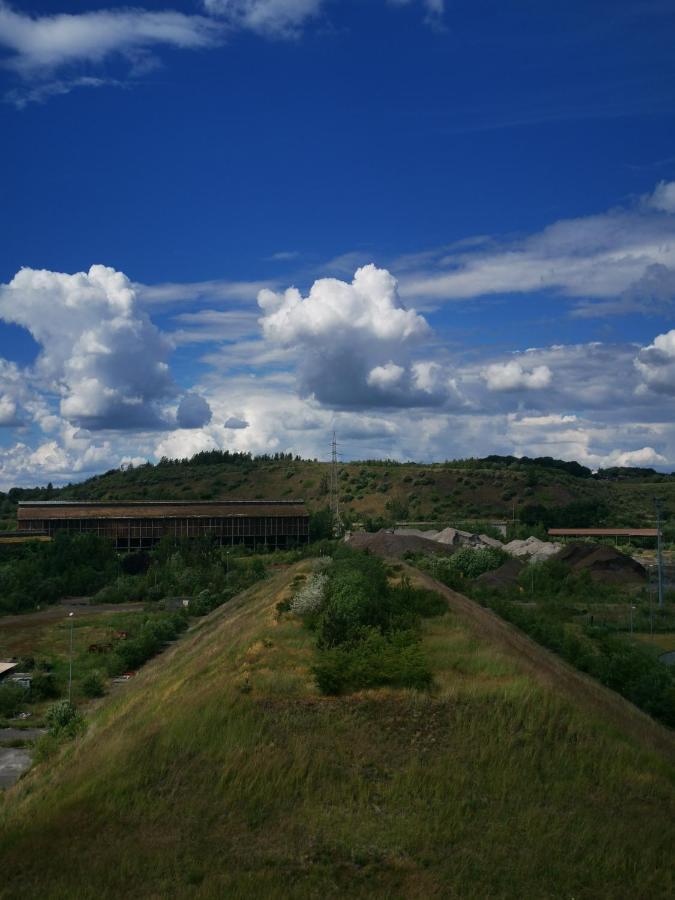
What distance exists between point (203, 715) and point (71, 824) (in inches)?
160

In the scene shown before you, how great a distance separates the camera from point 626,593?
2815 inches

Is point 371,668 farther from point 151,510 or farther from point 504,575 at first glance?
point 151,510

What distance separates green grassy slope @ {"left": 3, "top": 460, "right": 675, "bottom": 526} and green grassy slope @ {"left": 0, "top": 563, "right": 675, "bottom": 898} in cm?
10888

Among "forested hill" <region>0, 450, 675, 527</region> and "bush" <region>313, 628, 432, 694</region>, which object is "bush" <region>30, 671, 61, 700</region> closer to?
"bush" <region>313, 628, 432, 694</region>

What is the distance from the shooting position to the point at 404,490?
476 ft

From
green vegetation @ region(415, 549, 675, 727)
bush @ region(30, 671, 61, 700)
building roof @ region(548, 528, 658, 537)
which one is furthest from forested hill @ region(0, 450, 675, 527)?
bush @ region(30, 671, 61, 700)

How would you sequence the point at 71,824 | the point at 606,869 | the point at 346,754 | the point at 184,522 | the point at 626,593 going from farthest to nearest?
the point at 184,522 < the point at 626,593 < the point at 346,754 < the point at 71,824 < the point at 606,869

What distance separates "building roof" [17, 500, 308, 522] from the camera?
98.4m

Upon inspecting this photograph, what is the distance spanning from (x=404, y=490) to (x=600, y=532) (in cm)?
4039

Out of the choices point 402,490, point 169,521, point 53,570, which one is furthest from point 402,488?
point 53,570

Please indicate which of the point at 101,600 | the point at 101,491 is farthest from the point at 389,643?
the point at 101,491

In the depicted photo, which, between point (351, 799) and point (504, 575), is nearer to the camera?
point (351, 799)

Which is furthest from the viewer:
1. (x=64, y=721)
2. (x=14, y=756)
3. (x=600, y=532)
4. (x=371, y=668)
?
(x=600, y=532)

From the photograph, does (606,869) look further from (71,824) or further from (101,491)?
(101,491)
